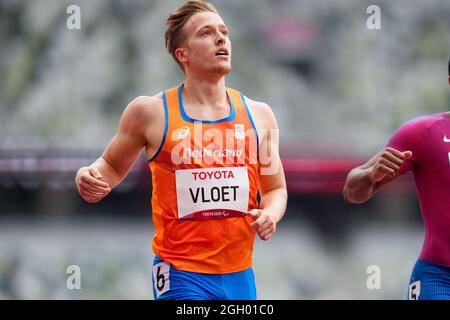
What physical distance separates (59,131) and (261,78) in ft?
5.87

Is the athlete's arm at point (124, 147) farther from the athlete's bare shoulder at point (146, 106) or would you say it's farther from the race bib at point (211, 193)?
the race bib at point (211, 193)

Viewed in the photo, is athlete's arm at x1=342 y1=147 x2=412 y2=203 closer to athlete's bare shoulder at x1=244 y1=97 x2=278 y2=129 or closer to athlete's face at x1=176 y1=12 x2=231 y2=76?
athlete's bare shoulder at x1=244 y1=97 x2=278 y2=129

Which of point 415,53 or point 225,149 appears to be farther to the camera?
point 415,53

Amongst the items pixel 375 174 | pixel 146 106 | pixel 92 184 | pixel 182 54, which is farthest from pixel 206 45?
pixel 375 174

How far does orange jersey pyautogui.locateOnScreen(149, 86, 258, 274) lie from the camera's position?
3.38 meters

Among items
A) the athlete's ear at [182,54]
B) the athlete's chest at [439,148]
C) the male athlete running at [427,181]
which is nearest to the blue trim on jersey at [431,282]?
the male athlete running at [427,181]

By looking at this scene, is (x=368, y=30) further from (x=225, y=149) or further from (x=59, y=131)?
(x=225, y=149)

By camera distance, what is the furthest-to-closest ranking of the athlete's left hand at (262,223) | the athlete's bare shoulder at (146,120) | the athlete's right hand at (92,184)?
the athlete's bare shoulder at (146,120)
the athlete's right hand at (92,184)
the athlete's left hand at (262,223)

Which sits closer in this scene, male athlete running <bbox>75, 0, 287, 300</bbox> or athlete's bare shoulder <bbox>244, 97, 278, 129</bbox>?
male athlete running <bbox>75, 0, 287, 300</bbox>

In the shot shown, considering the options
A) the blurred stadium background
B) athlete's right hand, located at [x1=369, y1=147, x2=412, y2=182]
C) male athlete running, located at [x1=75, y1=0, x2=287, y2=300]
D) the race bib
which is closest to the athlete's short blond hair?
male athlete running, located at [x1=75, y1=0, x2=287, y2=300]

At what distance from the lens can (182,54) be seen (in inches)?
→ 145

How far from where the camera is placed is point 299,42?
22.7ft

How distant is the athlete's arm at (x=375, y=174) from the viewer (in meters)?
3.40
